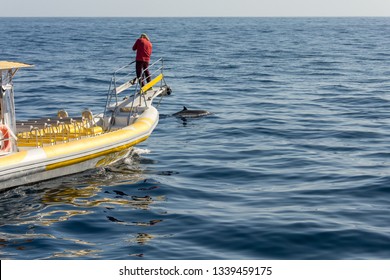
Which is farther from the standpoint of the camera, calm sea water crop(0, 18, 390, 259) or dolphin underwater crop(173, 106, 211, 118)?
dolphin underwater crop(173, 106, 211, 118)

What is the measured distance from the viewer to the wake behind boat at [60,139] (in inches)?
661

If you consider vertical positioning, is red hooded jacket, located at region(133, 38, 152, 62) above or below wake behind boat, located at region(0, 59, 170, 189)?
above

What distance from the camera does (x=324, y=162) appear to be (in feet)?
65.6

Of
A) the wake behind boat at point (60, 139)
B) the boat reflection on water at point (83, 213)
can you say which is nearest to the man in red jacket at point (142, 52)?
the wake behind boat at point (60, 139)

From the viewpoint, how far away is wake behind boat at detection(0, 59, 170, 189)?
16797 mm

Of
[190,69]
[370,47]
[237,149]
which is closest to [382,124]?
[237,149]

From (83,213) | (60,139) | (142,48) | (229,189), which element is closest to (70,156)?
(60,139)

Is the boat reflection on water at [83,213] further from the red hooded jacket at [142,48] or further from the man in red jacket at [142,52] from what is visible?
the red hooded jacket at [142,48]

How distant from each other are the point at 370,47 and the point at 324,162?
50.3m

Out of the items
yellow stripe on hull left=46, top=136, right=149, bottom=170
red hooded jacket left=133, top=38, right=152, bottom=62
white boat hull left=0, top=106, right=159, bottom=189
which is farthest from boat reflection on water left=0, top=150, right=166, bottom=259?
red hooded jacket left=133, top=38, right=152, bottom=62

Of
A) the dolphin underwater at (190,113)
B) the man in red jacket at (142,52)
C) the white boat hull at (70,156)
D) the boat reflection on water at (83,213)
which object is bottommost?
the boat reflection on water at (83,213)

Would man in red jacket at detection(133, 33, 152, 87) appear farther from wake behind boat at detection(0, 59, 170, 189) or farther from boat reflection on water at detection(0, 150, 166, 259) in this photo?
boat reflection on water at detection(0, 150, 166, 259)
